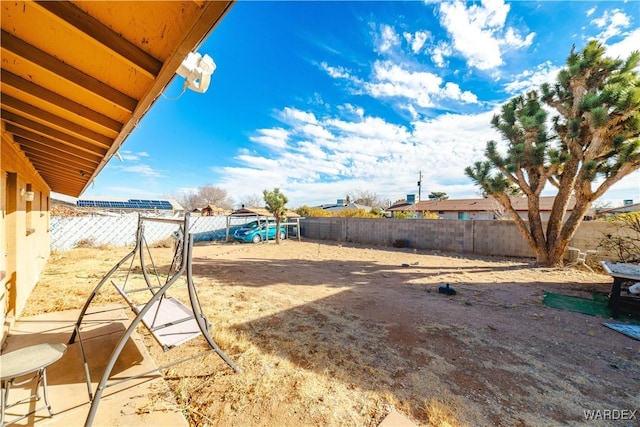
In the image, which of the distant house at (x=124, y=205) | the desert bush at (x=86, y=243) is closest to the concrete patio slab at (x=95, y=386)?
the desert bush at (x=86, y=243)

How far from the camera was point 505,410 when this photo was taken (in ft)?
6.40

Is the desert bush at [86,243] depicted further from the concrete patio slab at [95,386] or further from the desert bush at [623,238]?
the desert bush at [623,238]

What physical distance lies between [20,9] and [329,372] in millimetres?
3172

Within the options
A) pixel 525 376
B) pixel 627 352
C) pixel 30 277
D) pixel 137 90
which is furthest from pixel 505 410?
pixel 30 277

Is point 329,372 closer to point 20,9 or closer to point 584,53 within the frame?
point 20,9

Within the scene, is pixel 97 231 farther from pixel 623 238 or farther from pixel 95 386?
pixel 623 238

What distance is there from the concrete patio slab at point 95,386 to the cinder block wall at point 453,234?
1124 cm

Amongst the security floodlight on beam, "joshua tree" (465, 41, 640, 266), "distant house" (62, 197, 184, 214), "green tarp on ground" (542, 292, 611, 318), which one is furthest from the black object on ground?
"distant house" (62, 197, 184, 214)

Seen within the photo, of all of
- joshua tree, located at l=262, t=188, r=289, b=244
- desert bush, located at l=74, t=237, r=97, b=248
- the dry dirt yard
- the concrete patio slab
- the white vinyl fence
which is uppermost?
joshua tree, located at l=262, t=188, r=289, b=244

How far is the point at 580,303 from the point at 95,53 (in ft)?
24.0

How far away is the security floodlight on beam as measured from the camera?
1743mm

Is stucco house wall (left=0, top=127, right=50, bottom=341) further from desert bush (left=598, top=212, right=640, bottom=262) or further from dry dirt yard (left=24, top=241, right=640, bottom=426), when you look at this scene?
desert bush (left=598, top=212, right=640, bottom=262)

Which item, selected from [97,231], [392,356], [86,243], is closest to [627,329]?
[392,356]

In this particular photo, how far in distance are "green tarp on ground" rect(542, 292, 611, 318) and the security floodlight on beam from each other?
20.5ft
